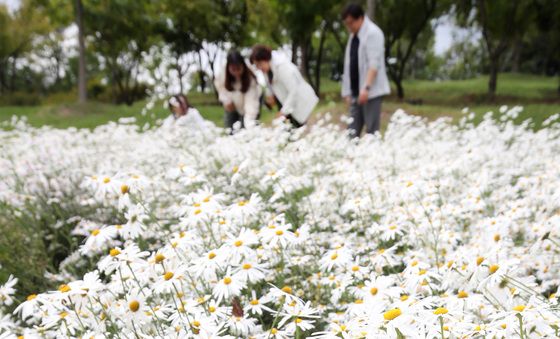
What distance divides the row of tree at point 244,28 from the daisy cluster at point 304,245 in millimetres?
7359

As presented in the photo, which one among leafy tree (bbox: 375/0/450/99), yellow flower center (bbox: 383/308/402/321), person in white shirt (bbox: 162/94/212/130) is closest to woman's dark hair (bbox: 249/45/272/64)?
person in white shirt (bbox: 162/94/212/130)

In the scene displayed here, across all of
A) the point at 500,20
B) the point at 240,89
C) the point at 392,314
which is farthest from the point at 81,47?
the point at 392,314

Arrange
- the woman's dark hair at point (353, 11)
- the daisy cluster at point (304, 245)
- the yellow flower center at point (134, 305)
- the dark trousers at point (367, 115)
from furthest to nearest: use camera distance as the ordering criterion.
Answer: the dark trousers at point (367, 115) → the woman's dark hair at point (353, 11) → the yellow flower center at point (134, 305) → the daisy cluster at point (304, 245)

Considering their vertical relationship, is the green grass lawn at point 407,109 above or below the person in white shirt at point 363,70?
below

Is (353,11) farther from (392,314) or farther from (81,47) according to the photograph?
(81,47)

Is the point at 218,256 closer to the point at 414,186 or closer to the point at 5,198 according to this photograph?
the point at 414,186

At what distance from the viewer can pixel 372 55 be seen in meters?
6.10

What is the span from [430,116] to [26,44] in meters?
36.2

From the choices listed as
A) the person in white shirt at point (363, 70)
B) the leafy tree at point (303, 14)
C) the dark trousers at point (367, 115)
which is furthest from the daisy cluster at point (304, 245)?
the leafy tree at point (303, 14)

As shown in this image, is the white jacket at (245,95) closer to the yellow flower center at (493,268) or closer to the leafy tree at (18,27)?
the yellow flower center at (493,268)

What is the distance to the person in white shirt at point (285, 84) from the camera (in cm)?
610

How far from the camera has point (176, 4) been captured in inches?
1018

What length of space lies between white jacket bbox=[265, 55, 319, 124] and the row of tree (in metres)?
5.51

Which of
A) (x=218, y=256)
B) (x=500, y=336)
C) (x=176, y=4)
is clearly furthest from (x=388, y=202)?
A: (x=176, y=4)
